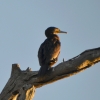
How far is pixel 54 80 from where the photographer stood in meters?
5.82

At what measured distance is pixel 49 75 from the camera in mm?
5898

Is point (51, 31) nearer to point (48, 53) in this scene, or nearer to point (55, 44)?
point (55, 44)

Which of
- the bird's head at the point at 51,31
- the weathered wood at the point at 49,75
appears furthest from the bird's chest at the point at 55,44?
the weathered wood at the point at 49,75

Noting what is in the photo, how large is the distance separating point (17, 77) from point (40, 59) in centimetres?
98

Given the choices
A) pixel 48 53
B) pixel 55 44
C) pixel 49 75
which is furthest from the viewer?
pixel 55 44

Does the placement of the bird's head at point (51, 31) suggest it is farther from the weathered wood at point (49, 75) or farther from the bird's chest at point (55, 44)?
the weathered wood at point (49, 75)

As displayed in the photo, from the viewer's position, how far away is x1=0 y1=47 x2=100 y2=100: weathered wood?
18.8 feet

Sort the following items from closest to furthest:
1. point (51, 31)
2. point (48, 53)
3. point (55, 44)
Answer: point (48, 53) < point (55, 44) < point (51, 31)

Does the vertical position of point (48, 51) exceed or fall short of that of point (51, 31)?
it falls short

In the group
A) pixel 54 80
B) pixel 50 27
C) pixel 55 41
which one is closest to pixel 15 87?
pixel 54 80

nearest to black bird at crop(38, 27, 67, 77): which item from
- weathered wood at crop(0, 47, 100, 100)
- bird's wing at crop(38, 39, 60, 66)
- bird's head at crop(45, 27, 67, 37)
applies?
bird's wing at crop(38, 39, 60, 66)

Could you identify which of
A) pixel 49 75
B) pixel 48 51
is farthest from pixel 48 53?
pixel 49 75

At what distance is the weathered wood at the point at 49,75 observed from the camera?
18.8 ft

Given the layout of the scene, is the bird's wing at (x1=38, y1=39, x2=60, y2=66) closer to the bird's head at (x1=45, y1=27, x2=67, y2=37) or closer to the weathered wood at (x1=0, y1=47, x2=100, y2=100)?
the weathered wood at (x1=0, y1=47, x2=100, y2=100)
